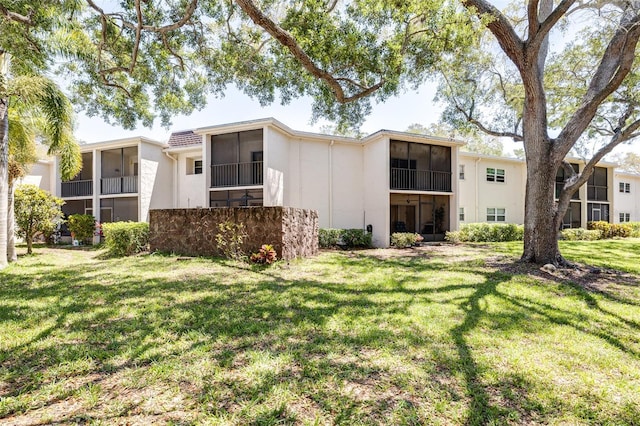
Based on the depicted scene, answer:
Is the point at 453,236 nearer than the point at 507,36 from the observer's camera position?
No

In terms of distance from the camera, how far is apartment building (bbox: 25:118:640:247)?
15289 mm

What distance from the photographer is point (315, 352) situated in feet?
12.2

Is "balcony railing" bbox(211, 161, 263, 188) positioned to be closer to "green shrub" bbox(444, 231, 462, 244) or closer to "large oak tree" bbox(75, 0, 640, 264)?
"large oak tree" bbox(75, 0, 640, 264)

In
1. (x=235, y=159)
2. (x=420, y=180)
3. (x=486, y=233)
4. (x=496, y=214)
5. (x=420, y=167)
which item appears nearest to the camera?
(x=420, y=180)

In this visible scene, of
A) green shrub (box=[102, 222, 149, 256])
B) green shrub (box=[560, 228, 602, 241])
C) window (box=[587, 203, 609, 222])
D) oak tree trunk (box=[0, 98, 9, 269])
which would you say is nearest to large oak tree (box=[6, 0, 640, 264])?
oak tree trunk (box=[0, 98, 9, 269])

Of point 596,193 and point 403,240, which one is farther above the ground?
point 596,193

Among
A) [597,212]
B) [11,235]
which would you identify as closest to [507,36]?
[11,235]

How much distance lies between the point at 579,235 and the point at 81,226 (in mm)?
30123

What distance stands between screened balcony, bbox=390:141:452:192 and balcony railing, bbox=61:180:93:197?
719 inches

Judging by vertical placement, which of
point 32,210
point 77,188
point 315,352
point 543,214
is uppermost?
point 77,188

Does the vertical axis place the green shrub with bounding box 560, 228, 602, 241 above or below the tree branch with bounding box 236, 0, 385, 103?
below

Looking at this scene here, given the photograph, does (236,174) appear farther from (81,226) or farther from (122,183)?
(81,226)

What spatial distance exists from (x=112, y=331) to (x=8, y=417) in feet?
6.00

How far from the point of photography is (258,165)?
50.3 feet
